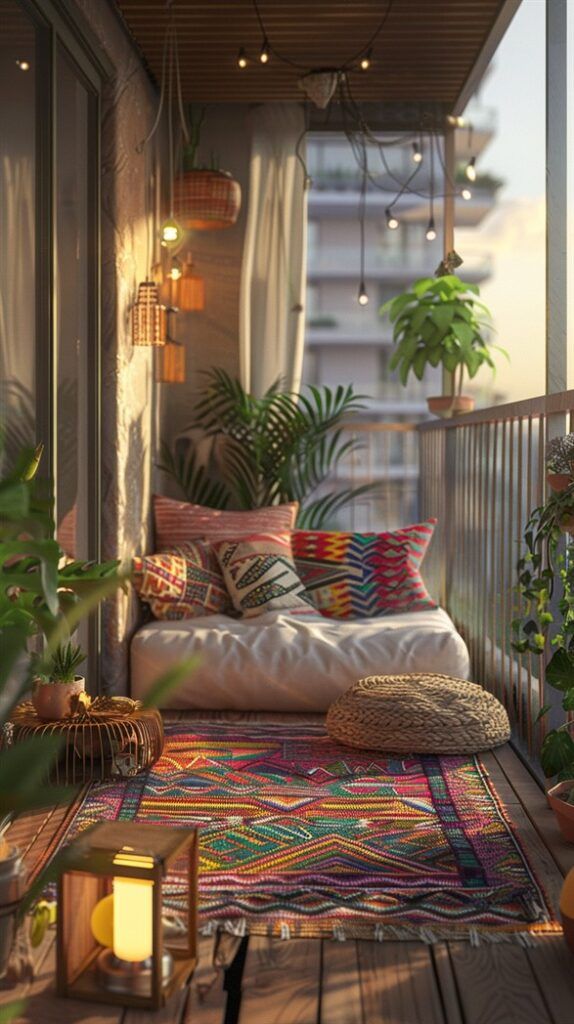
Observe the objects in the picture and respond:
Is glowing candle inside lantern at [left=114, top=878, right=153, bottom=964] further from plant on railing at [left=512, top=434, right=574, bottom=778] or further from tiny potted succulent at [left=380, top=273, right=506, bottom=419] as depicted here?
tiny potted succulent at [left=380, top=273, right=506, bottom=419]

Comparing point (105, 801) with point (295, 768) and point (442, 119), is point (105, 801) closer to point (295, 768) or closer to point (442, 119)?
point (295, 768)

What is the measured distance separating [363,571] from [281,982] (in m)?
2.70

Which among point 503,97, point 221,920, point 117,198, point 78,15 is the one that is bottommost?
point 221,920

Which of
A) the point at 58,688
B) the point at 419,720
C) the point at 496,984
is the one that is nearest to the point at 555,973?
the point at 496,984

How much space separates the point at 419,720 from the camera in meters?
3.30

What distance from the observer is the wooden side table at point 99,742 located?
2.97 metres

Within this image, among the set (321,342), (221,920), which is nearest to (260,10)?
(221,920)

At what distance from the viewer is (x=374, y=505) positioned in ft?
19.8

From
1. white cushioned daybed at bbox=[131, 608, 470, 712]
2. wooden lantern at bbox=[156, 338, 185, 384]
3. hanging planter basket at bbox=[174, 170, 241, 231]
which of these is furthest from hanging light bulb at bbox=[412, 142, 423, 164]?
white cushioned daybed at bbox=[131, 608, 470, 712]

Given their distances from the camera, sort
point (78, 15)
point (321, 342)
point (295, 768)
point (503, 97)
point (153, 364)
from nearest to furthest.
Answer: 1. point (295, 768)
2. point (78, 15)
3. point (153, 364)
4. point (503, 97)
5. point (321, 342)

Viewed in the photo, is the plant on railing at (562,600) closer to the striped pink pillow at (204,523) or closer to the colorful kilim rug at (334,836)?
the colorful kilim rug at (334,836)

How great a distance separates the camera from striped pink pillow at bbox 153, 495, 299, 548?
4727 mm

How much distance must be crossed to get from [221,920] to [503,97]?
8.95 metres

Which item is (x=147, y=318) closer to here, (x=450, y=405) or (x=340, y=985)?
(x=450, y=405)
